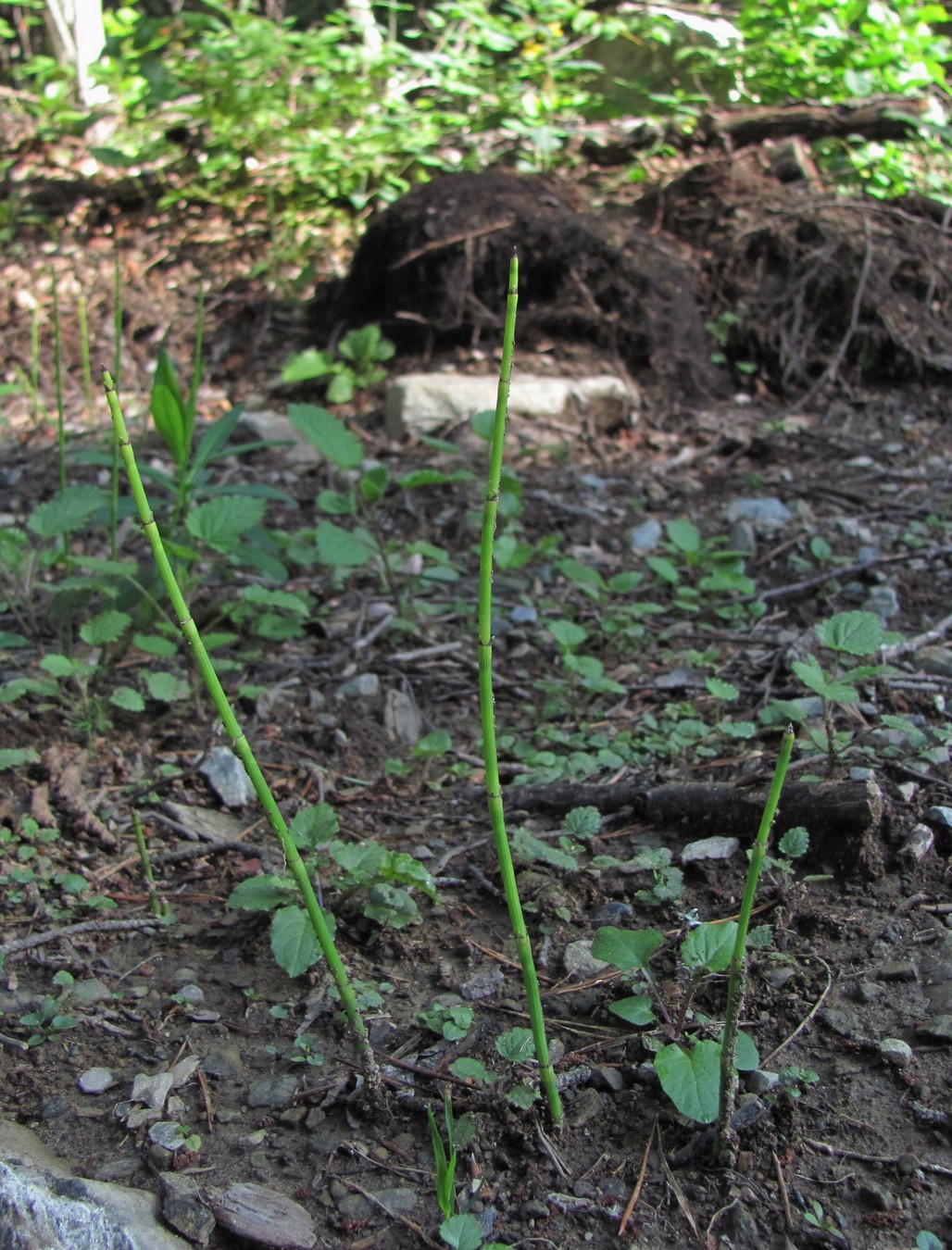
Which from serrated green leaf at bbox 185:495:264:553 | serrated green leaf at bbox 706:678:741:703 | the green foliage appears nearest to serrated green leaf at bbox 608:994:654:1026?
the green foliage

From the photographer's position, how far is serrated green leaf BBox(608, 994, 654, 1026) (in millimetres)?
1152

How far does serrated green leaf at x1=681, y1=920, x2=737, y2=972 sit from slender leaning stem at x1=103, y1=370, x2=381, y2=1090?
0.37m

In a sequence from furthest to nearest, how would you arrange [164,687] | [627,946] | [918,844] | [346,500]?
[346,500], [164,687], [918,844], [627,946]

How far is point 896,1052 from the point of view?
3.87 ft

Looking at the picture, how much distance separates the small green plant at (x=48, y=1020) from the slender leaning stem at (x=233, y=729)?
15.4 inches

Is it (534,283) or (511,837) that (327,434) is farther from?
(534,283)

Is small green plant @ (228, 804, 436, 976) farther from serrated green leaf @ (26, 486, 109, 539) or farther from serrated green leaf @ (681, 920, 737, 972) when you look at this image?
serrated green leaf @ (26, 486, 109, 539)

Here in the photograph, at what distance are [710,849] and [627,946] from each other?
0.46 meters

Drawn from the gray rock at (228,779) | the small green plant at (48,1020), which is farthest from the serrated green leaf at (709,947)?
the gray rock at (228,779)

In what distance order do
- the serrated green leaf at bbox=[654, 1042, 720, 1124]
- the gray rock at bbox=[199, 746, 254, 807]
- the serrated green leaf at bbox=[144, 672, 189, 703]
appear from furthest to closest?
the serrated green leaf at bbox=[144, 672, 189, 703] → the gray rock at bbox=[199, 746, 254, 807] → the serrated green leaf at bbox=[654, 1042, 720, 1124]

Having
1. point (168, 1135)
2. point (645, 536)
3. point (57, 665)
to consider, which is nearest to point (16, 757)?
point (57, 665)

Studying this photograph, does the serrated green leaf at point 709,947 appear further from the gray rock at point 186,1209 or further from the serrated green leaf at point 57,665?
the serrated green leaf at point 57,665

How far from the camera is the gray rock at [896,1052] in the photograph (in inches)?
46.1

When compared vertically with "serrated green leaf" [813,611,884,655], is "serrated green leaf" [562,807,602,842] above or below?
below
